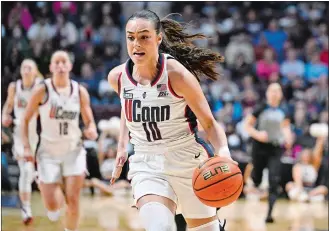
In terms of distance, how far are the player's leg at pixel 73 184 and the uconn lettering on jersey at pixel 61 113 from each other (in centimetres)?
38

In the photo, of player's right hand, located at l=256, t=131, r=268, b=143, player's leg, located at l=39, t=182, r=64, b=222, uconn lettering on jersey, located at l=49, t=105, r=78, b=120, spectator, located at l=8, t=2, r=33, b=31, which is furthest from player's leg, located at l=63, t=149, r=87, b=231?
spectator, located at l=8, t=2, r=33, b=31

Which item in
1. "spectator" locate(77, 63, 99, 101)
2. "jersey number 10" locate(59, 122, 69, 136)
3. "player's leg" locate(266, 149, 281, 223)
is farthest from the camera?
"spectator" locate(77, 63, 99, 101)

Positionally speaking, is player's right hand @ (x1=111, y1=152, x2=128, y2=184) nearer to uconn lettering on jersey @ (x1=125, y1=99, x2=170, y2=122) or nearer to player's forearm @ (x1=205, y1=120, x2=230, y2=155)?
uconn lettering on jersey @ (x1=125, y1=99, x2=170, y2=122)

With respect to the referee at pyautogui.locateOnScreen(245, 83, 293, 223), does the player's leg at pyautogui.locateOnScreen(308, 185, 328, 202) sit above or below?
below

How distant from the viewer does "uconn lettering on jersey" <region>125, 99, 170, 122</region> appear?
15.0ft

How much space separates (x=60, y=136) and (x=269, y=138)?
11.8 feet

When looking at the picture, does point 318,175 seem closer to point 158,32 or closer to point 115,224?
point 115,224

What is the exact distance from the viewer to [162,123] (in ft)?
15.1

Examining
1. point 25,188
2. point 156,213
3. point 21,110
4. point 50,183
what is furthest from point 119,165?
point 21,110

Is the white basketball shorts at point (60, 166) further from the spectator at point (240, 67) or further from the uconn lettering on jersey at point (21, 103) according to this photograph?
the spectator at point (240, 67)

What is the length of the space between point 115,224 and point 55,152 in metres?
2.15

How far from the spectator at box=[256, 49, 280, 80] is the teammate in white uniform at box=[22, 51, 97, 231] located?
8.54 m

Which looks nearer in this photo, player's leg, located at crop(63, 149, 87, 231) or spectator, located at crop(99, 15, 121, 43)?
player's leg, located at crop(63, 149, 87, 231)

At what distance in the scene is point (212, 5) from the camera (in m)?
16.3
